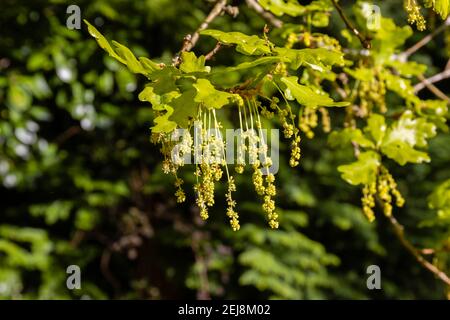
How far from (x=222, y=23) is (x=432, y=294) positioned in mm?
2085

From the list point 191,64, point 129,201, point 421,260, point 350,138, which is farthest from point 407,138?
point 129,201

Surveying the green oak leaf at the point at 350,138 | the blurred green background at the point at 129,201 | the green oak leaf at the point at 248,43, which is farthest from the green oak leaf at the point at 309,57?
the blurred green background at the point at 129,201

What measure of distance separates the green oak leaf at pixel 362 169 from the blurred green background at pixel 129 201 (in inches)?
56.6

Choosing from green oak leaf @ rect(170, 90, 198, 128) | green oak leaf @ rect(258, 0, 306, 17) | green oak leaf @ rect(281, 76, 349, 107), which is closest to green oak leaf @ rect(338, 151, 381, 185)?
green oak leaf @ rect(258, 0, 306, 17)

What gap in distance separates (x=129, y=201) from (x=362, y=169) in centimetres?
216

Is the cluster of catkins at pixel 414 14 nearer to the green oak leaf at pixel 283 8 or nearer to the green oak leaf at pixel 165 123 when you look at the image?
the green oak leaf at pixel 165 123

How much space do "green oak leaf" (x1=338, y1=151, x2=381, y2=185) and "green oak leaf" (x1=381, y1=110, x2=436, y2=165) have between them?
6cm

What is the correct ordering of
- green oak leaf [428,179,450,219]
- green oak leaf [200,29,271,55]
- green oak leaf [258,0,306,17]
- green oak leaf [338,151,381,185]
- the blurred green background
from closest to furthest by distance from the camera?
green oak leaf [200,29,271,55], green oak leaf [338,151,381,185], green oak leaf [258,0,306,17], green oak leaf [428,179,450,219], the blurred green background

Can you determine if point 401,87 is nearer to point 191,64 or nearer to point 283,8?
point 283,8

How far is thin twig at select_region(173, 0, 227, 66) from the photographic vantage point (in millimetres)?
1229

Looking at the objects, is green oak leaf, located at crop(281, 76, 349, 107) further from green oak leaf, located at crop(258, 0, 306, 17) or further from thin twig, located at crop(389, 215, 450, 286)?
thin twig, located at crop(389, 215, 450, 286)

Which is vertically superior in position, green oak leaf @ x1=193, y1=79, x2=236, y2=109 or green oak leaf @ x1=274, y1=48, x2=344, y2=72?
green oak leaf @ x1=274, y1=48, x2=344, y2=72

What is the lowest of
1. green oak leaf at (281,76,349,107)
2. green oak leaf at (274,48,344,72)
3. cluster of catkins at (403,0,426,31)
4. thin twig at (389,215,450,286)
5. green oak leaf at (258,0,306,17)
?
thin twig at (389,215,450,286)
